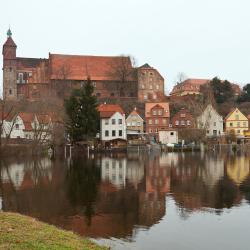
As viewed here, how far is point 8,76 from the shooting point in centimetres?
10300

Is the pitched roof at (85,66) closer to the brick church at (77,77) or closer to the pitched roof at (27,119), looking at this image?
the brick church at (77,77)

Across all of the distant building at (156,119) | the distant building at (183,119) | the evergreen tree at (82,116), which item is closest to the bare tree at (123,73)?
the distant building at (156,119)

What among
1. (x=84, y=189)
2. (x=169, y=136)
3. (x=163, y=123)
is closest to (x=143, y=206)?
(x=84, y=189)

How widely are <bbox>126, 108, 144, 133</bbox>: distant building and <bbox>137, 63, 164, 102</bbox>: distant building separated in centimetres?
1423

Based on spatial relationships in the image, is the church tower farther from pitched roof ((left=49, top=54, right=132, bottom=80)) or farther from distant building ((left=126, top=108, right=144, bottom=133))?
distant building ((left=126, top=108, right=144, bottom=133))

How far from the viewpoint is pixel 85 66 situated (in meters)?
106

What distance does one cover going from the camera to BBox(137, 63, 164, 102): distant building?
104500mm

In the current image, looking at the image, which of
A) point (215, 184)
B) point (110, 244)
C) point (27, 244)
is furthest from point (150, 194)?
point (27, 244)

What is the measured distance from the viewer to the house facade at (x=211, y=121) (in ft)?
304

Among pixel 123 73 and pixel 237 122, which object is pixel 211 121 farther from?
pixel 123 73

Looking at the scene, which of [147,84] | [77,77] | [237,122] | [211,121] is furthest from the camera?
[147,84]

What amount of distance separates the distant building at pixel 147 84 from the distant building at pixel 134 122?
14.2 m

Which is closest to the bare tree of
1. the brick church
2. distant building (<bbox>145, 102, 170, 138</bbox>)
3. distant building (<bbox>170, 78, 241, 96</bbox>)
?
the brick church

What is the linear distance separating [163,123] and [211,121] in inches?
467
